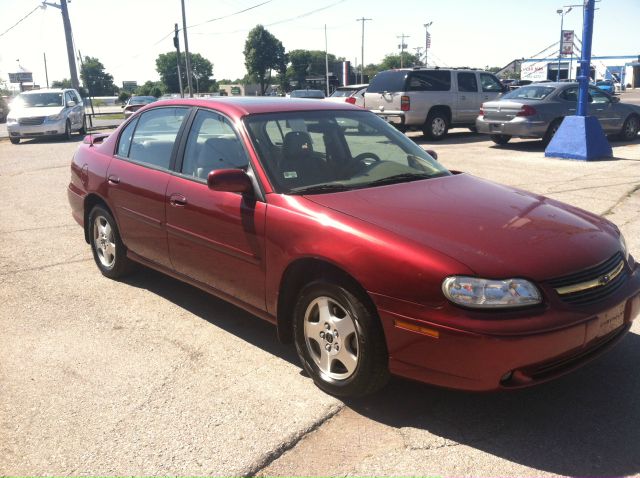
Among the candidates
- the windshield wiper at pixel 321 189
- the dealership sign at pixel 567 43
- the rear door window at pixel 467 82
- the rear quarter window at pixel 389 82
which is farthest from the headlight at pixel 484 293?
the dealership sign at pixel 567 43

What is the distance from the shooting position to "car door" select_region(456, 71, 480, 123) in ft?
56.5

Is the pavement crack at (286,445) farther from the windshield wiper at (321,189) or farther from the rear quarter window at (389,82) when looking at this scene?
the rear quarter window at (389,82)

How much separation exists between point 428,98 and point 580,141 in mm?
5178

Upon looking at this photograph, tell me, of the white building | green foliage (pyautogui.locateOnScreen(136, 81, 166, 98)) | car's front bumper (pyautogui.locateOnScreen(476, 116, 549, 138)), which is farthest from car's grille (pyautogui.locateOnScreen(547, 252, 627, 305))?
the white building

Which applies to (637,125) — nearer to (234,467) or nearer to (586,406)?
(586,406)

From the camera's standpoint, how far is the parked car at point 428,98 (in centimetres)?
1617

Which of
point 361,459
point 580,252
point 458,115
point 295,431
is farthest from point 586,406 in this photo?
point 458,115

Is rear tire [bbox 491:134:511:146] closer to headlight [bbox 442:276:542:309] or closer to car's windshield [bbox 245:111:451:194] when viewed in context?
car's windshield [bbox 245:111:451:194]

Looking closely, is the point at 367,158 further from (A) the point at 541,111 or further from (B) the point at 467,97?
(B) the point at 467,97

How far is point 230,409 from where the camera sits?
3.14 meters

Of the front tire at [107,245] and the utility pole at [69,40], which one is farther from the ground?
the utility pole at [69,40]

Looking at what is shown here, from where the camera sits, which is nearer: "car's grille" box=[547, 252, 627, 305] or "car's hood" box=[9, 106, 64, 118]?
"car's grille" box=[547, 252, 627, 305]

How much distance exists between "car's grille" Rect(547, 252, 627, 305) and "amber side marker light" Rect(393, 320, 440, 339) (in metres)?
0.58

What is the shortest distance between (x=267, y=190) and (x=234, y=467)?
155cm
